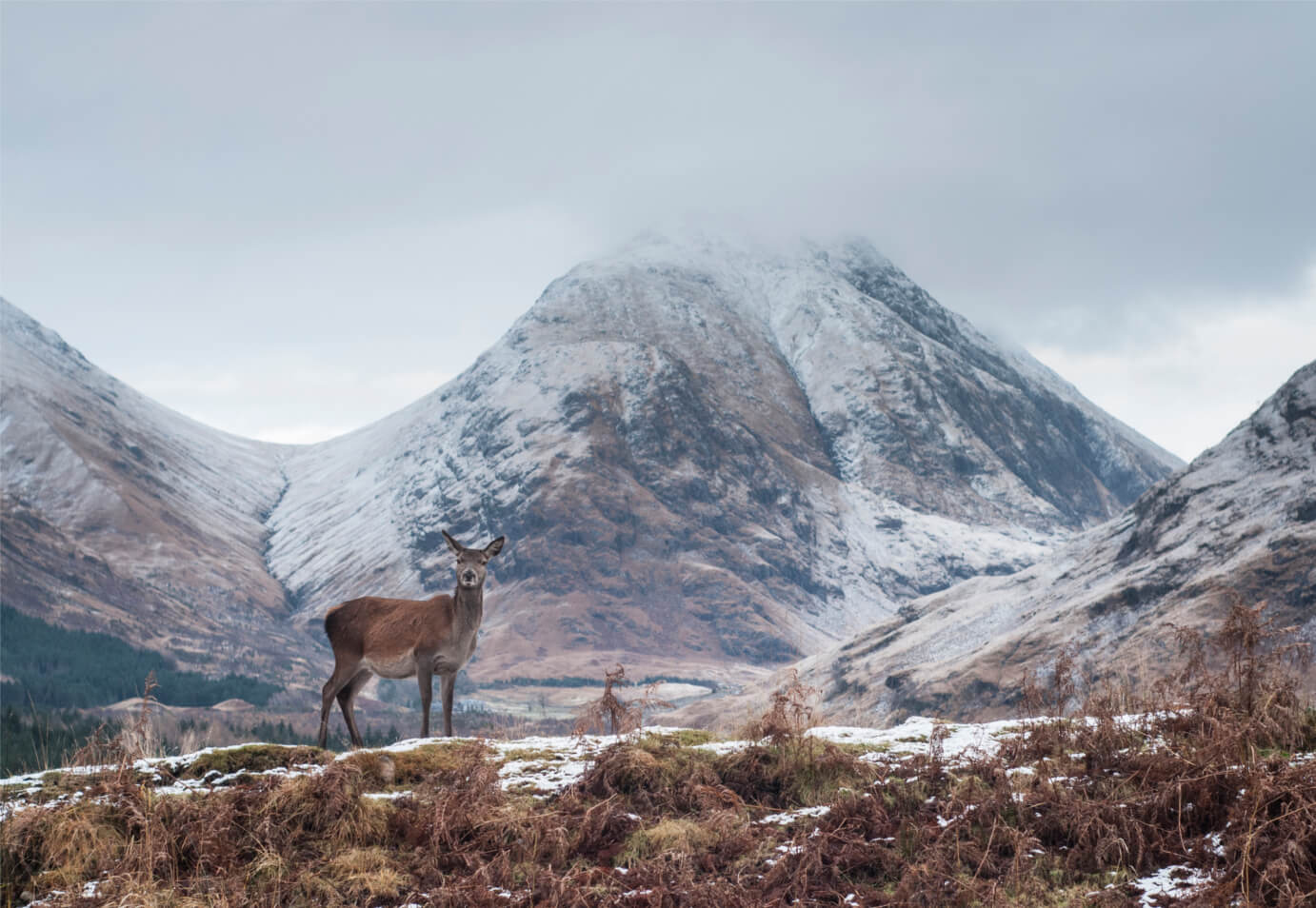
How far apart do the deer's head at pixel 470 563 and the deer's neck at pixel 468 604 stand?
105 millimetres

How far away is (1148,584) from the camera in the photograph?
9288 centimetres

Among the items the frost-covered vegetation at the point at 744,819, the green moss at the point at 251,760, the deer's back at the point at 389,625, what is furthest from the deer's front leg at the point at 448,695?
the green moss at the point at 251,760

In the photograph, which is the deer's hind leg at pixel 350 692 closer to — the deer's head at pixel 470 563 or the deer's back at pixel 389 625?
the deer's back at pixel 389 625

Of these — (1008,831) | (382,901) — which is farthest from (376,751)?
(1008,831)

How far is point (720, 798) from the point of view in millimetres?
13141

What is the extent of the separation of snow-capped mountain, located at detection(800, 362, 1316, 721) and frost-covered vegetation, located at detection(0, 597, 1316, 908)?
60450mm

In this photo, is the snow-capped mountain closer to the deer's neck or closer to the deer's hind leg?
the deer's neck

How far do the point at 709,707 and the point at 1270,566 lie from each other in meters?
117

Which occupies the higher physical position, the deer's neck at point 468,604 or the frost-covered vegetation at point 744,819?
the deer's neck at point 468,604

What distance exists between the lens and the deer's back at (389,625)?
693 inches

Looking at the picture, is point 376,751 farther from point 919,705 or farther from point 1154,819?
point 919,705

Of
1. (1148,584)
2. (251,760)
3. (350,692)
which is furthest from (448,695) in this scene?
(1148,584)

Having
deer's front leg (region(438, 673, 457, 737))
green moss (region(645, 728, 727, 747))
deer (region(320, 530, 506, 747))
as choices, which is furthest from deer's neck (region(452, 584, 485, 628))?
green moss (region(645, 728, 727, 747))

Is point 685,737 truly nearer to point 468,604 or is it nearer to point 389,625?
point 468,604
